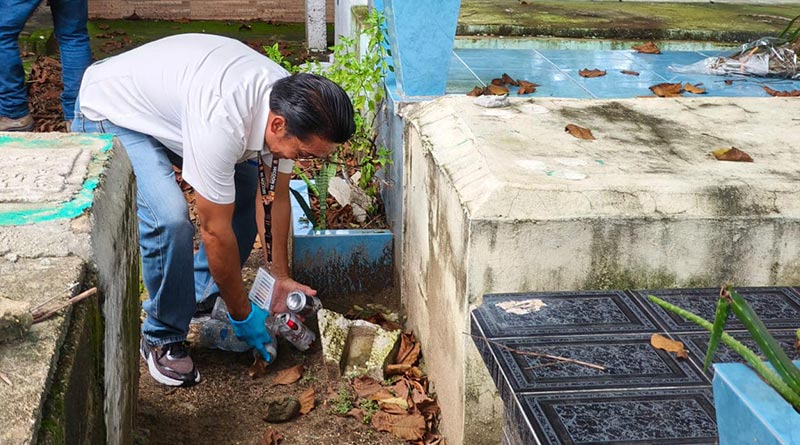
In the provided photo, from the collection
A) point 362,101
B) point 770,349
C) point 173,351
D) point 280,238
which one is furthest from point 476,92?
point 770,349

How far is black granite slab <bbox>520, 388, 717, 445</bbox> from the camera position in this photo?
1610mm

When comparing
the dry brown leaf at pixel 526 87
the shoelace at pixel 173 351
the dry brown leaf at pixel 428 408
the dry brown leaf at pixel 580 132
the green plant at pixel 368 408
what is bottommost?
the green plant at pixel 368 408

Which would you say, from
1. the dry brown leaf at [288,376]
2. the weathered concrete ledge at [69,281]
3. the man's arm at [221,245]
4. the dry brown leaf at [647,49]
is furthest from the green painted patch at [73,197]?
the dry brown leaf at [647,49]

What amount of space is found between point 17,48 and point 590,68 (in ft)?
10.6

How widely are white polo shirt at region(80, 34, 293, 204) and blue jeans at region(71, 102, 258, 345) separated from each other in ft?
0.22

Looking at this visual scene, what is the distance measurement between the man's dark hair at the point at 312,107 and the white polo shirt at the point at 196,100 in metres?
0.08

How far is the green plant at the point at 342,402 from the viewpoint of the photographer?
11.0 ft

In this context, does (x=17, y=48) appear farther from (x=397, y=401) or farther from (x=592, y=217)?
(x=592, y=217)

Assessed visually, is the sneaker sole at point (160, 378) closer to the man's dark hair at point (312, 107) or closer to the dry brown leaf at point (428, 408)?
the dry brown leaf at point (428, 408)

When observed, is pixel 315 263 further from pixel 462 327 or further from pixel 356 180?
pixel 462 327

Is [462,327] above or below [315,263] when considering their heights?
above

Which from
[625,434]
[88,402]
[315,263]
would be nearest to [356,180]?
[315,263]

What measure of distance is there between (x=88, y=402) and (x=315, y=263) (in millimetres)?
2261

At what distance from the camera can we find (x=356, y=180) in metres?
4.81
